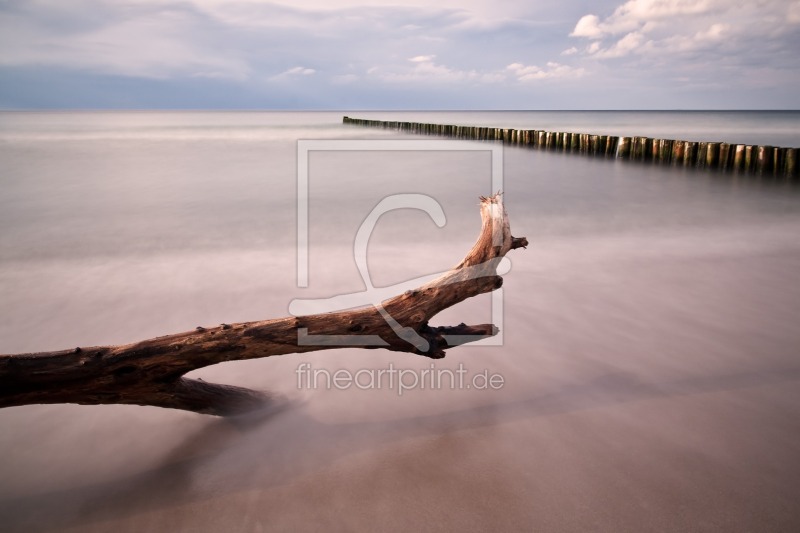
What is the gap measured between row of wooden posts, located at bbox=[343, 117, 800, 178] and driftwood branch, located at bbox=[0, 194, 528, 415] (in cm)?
1277

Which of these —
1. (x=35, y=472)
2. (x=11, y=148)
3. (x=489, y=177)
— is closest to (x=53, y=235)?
(x=35, y=472)

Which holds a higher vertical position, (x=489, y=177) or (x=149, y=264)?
(x=489, y=177)

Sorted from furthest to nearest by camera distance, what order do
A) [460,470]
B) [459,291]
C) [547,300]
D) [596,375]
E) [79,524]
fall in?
[547,300] → [596,375] → [459,291] → [460,470] → [79,524]

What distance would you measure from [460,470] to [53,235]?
6.64m

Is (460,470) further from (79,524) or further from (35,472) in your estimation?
(35,472)

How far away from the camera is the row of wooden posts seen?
1234 centimetres

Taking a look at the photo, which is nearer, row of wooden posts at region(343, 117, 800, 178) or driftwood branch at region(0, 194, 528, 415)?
driftwood branch at region(0, 194, 528, 415)

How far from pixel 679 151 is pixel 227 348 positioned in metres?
15.7

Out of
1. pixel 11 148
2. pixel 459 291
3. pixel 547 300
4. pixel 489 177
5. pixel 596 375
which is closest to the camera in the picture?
pixel 459 291

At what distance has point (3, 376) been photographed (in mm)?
1906

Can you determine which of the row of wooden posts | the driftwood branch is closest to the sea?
the driftwood branch

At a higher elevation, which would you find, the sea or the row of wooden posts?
the row of wooden posts

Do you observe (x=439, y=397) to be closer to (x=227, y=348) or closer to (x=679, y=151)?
(x=227, y=348)

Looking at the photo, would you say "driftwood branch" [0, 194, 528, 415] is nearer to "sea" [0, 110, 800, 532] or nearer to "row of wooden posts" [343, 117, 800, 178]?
"sea" [0, 110, 800, 532]
